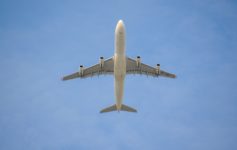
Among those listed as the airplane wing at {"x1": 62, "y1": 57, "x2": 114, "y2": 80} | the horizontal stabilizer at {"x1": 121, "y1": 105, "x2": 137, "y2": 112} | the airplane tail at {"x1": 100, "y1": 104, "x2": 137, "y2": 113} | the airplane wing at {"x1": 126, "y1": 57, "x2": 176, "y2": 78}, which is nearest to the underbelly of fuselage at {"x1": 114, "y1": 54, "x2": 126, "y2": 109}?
the airplane tail at {"x1": 100, "y1": 104, "x2": 137, "y2": 113}

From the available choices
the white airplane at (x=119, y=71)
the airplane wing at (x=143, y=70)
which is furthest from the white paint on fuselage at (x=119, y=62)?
the airplane wing at (x=143, y=70)

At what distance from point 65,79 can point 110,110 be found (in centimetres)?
1148

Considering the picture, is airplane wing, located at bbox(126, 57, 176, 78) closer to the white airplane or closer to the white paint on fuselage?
the white airplane

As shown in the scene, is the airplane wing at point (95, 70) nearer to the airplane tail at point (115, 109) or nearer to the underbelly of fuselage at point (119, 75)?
the underbelly of fuselage at point (119, 75)

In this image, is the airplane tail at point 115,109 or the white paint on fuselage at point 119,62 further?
the airplane tail at point 115,109

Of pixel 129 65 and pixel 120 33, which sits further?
pixel 129 65

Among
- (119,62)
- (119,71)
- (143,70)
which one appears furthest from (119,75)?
Answer: (143,70)

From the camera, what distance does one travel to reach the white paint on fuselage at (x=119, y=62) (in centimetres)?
5956

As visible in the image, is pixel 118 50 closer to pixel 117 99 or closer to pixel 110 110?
pixel 117 99

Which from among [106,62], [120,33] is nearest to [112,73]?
[106,62]

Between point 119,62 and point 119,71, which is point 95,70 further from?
point 119,62

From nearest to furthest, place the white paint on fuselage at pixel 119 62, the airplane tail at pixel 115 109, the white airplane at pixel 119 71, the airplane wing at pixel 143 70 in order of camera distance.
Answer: the white paint on fuselage at pixel 119 62
the white airplane at pixel 119 71
the airplane wing at pixel 143 70
the airplane tail at pixel 115 109

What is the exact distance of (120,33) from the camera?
5941 cm

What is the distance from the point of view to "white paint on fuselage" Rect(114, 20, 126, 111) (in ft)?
195
